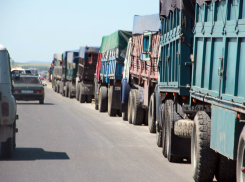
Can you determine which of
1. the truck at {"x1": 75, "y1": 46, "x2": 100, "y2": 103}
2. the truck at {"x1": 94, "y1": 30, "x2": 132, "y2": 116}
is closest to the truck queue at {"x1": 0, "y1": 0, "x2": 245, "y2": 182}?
the truck at {"x1": 94, "y1": 30, "x2": 132, "y2": 116}

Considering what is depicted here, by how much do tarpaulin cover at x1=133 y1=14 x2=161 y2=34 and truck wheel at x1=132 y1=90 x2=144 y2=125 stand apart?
6.84 feet

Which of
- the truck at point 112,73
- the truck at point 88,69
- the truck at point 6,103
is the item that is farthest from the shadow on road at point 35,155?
the truck at point 88,69

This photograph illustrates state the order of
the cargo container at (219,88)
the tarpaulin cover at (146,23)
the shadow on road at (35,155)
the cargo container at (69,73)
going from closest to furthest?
1. the cargo container at (219,88)
2. the shadow on road at (35,155)
3. the tarpaulin cover at (146,23)
4. the cargo container at (69,73)

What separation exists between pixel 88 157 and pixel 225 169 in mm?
3581

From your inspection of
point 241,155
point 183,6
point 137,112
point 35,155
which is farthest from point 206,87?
point 137,112

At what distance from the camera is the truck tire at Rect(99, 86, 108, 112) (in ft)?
78.4

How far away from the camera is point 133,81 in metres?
18.8

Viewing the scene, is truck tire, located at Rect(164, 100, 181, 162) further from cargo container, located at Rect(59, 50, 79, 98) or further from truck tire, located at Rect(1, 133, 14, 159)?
cargo container, located at Rect(59, 50, 79, 98)

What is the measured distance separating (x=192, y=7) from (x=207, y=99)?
8.41 ft

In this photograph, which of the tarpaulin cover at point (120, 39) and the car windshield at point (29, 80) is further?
the car windshield at point (29, 80)

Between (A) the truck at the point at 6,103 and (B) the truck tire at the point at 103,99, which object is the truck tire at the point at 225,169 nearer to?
(A) the truck at the point at 6,103

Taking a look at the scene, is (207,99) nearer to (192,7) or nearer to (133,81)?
(192,7)

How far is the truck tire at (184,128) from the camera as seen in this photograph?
930 centimetres

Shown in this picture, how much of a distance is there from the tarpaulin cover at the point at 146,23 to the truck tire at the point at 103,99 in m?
5.62
